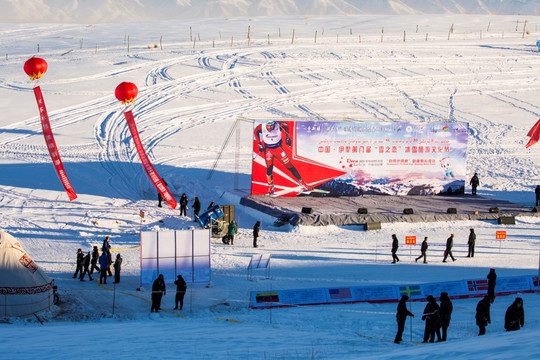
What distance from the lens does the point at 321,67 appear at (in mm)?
50562

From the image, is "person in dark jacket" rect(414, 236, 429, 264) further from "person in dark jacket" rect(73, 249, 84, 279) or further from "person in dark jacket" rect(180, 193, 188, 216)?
"person in dark jacket" rect(73, 249, 84, 279)

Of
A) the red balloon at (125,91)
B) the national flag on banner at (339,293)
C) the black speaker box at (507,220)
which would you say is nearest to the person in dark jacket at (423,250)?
the national flag on banner at (339,293)

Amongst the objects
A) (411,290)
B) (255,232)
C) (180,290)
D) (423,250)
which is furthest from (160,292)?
(423,250)

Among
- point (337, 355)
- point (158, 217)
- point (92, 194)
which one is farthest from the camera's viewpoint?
point (92, 194)

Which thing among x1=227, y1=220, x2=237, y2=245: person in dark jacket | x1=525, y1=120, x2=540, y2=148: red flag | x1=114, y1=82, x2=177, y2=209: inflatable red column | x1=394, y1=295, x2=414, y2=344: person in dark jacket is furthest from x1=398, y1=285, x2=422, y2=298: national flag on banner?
x1=525, y1=120, x2=540, y2=148: red flag

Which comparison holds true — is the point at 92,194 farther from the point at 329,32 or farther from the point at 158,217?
the point at 329,32

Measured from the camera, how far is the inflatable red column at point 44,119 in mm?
23094

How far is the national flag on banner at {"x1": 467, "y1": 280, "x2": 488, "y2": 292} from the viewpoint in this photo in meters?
16.5

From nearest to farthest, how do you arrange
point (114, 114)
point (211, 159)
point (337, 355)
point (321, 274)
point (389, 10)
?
point (337, 355) < point (321, 274) < point (211, 159) < point (114, 114) < point (389, 10)

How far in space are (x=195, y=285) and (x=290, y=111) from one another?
980 inches

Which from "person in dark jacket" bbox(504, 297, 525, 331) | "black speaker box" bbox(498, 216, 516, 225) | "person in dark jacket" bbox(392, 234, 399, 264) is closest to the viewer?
"person in dark jacket" bbox(504, 297, 525, 331)

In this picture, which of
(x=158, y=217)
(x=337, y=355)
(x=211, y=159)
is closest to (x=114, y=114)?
(x=211, y=159)

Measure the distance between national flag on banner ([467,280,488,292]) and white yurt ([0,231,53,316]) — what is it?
965 centimetres

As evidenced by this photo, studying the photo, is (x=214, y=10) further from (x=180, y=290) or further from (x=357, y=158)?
(x=180, y=290)
